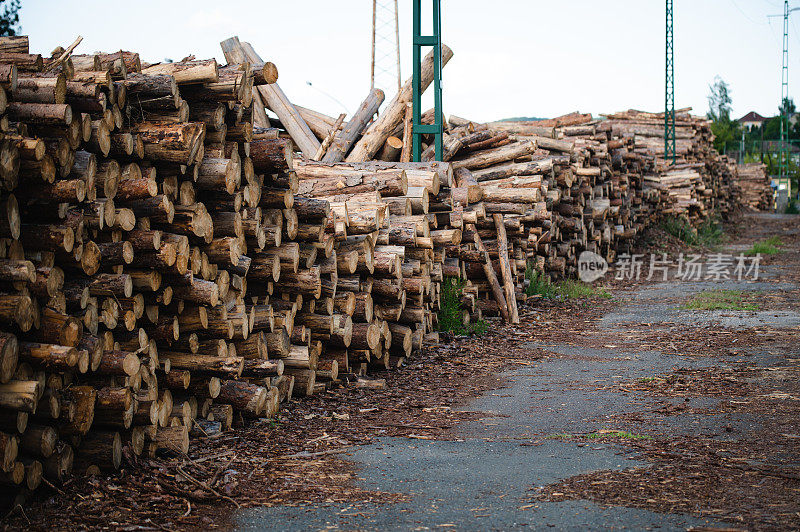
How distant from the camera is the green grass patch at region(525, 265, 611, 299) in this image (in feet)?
44.4

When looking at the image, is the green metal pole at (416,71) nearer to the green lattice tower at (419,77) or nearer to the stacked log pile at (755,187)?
the green lattice tower at (419,77)

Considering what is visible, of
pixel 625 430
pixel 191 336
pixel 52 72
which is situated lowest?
pixel 625 430

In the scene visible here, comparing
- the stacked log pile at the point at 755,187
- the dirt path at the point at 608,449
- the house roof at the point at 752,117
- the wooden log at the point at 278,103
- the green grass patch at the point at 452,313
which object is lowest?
the dirt path at the point at 608,449

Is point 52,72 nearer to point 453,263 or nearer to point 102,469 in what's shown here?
point 102,469

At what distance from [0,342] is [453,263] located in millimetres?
7486

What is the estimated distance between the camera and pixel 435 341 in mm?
9781

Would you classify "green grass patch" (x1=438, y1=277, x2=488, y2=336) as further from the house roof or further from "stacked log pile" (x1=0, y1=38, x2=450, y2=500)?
the house roof

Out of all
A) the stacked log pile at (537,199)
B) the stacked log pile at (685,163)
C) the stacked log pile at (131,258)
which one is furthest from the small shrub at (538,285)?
the stacked log pile at (685,163)

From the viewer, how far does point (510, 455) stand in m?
5.44

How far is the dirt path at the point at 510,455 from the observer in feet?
13.9

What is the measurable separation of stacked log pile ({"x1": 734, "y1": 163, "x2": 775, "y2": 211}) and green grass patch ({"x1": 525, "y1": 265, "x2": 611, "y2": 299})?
109 feet

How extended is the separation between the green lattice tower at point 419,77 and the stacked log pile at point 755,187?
36022 mm

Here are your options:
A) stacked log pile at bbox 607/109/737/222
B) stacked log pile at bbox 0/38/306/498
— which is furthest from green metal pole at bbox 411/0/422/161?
stacked log pile at bbox 607/109/737/222

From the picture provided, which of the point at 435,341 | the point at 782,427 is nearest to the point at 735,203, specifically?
the point at 435,341
